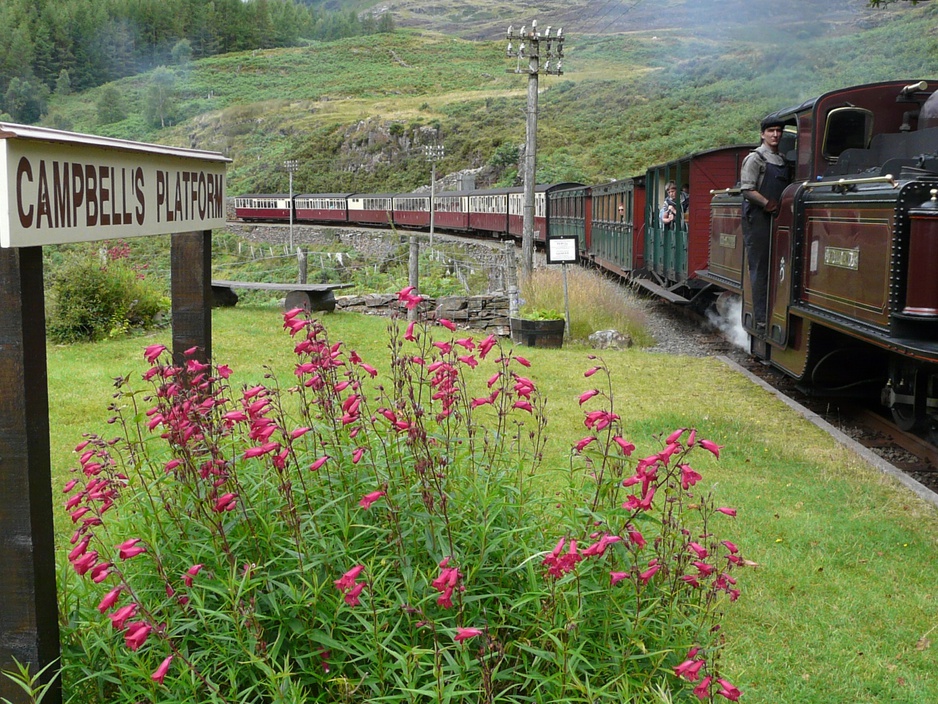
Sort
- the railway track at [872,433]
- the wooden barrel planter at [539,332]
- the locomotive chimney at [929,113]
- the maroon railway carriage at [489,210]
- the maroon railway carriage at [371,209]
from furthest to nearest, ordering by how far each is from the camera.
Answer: the maroon railway carriage at [371,209], the maroon railway carriage at [489,210], the wooden barrel planter at [539,332], the locomotive chimney at [929,113], the railway track at [872,433]

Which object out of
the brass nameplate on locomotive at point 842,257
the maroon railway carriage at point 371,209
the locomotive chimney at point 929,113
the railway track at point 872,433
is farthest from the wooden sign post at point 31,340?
the maroon railway carriage at point 371,209

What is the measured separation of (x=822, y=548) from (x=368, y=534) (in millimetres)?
3128

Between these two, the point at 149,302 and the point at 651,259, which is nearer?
the point at 149,302

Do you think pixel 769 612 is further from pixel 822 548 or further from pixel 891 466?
pixel 891 466

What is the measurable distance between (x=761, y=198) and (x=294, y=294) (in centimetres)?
832

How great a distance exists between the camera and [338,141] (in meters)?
96.6

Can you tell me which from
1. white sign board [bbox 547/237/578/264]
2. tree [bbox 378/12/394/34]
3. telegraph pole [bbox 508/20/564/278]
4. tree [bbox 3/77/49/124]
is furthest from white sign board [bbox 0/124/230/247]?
tree [bbox 378/12/394/34]

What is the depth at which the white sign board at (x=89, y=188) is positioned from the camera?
7.03 ft

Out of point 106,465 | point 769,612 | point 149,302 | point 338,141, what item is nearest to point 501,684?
point 106,465

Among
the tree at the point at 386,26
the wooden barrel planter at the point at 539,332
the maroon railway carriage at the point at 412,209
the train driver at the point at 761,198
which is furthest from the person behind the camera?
the tree at the point at 386,26

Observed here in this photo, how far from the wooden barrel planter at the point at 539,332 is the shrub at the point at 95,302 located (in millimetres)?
5088

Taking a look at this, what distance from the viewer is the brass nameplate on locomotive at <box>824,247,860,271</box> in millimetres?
7005

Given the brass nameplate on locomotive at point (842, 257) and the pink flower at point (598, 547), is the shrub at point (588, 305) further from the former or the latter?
the pink flower at point (598, 547)

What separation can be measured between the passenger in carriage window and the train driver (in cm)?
688
